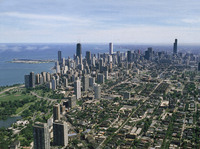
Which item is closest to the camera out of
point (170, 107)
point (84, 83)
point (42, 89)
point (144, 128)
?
point (144, 128)

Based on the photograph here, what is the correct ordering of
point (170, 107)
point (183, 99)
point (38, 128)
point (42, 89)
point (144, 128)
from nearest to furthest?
point (38, 128), point (144, 128), point (170, 107), point (183, 99), point (42, 89)

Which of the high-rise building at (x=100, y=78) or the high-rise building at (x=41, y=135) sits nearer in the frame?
the high-rise building at (x=41, y=135)

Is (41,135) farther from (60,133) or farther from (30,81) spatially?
(30,81)

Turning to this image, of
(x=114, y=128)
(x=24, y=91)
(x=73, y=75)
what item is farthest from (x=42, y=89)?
(x=114, y=128)

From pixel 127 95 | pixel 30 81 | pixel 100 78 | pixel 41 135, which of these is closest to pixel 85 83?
pixel 100 78

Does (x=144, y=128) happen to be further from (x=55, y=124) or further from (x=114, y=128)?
(x=55, y=124)

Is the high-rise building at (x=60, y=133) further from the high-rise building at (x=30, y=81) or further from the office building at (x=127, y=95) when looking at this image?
the high-rise building at (x=30, y=81)

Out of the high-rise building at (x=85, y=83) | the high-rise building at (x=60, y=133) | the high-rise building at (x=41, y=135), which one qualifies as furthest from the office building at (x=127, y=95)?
the high-rise building at (x=41, y=135)

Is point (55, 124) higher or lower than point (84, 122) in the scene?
higher
